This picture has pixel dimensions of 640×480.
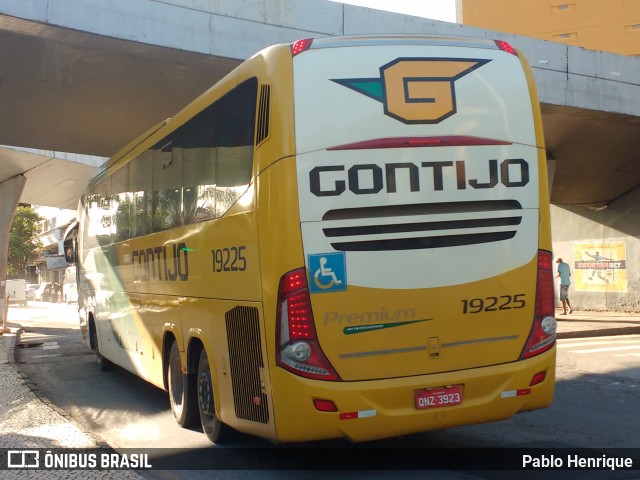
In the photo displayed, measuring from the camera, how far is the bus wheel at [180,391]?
770cm

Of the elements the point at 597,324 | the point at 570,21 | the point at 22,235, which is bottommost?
the point at 597,324

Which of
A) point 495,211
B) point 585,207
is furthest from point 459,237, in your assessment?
point 585,207

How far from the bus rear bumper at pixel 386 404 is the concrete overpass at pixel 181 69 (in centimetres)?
997

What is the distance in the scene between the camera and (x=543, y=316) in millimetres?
6043

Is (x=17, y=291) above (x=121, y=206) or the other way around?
the other way around

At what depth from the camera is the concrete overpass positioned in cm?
1359

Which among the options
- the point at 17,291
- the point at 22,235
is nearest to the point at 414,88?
the point at 17,291

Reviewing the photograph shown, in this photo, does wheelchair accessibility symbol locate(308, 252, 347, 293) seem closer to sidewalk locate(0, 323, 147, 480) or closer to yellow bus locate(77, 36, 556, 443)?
yellow bus locate(77, 36, 556, 443)

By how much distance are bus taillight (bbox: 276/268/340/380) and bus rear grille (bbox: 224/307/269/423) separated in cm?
40

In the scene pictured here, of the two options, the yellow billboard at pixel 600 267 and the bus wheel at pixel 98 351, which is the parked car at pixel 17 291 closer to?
the yellow billboard at pixel 600 267

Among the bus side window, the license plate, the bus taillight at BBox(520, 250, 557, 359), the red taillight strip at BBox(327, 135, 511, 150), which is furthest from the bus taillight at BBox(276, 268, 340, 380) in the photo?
the bus side window

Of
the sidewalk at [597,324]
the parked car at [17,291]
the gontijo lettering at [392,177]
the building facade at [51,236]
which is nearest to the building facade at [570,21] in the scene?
the building facade at [51,236]

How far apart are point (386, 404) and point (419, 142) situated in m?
2.02

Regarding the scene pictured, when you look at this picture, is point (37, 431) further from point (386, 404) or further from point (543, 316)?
point (543, 316)
